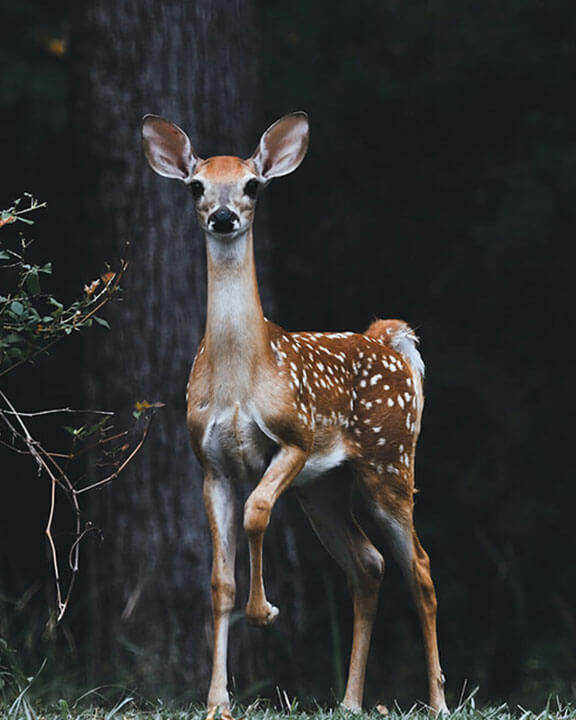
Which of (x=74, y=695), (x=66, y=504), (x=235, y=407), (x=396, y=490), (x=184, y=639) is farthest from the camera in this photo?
(x=66, y=504)

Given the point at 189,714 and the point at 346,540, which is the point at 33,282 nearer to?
the point at 189,714

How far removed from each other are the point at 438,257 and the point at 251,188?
5804mm

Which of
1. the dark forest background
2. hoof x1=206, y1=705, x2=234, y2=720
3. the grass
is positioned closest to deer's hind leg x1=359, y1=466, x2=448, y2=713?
the grass

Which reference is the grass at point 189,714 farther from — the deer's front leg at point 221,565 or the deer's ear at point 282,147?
the deer's ear at point 282,147

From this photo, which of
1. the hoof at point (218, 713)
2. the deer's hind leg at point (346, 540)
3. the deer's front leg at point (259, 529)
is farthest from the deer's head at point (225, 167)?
the hoof at point (218, 713)

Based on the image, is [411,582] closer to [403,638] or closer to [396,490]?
[396,490]

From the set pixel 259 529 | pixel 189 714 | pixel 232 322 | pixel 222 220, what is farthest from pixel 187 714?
pixel 222 220

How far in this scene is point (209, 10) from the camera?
7.58m

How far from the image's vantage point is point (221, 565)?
16.8 feet

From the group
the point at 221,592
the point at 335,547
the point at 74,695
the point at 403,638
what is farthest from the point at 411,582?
the point at 403,638

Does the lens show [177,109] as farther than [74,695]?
Yes

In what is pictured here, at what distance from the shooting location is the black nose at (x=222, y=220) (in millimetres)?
4973

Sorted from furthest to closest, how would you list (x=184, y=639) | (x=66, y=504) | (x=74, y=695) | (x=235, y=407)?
(x=66, y=504) < (x=184, y=639) < (x=74, y=695) < (x=235, y=407)

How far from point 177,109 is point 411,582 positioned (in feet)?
9.47
